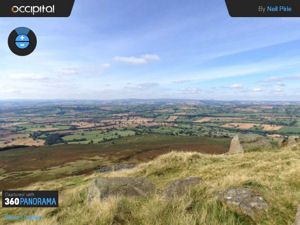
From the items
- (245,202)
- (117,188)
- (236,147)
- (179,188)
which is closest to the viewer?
(245,202)

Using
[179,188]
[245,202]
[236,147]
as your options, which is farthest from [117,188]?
[236,147]

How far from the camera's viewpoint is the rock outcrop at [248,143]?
18.9 meters

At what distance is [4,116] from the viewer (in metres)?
187

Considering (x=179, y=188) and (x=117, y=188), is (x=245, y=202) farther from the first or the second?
(x=117, y=188)

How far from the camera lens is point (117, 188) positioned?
738 centimetres

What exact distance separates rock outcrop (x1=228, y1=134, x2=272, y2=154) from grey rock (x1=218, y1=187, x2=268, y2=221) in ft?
48.7

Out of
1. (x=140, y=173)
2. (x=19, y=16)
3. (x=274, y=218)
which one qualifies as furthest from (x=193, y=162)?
(x=19, y=16)

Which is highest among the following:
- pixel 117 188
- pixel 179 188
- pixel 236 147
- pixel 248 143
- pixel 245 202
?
pixel 245 202

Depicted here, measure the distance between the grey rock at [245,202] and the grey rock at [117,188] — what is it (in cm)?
328

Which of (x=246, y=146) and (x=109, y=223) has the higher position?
(x=109, y=223)

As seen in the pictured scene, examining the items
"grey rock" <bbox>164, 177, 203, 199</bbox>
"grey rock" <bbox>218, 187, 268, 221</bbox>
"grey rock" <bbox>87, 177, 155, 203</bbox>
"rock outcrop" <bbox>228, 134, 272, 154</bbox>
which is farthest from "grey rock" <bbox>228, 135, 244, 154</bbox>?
"grey rock" <bbox>218, 187, 268, 221</bbox>

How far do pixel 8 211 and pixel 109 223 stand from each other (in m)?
8.45

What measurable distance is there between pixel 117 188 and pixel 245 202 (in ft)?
15.7

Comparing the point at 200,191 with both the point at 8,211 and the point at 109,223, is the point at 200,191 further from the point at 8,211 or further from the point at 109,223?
the point at 8,211
